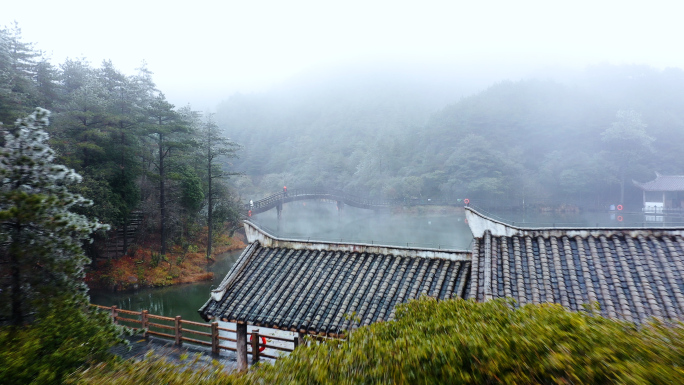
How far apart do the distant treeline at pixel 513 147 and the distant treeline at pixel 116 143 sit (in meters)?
19.3

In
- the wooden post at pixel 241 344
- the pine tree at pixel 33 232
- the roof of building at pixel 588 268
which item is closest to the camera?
the pine tree at pixel 33 232

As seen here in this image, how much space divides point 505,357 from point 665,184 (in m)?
36.8

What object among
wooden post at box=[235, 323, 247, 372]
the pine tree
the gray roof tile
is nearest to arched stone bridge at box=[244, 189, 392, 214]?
the gray roof tile

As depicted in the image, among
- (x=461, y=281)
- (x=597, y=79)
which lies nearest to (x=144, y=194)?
(x=461, y=281)

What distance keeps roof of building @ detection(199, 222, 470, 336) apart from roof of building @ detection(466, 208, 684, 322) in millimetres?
701

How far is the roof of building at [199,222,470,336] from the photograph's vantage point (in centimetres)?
638

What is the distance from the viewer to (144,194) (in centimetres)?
2245

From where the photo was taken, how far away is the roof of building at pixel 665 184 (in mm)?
26531

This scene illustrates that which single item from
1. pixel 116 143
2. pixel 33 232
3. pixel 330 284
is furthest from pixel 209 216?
pixel 33 232

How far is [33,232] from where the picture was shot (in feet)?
13.8

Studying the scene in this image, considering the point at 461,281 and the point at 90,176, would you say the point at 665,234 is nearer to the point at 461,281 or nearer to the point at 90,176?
the point at 461,281

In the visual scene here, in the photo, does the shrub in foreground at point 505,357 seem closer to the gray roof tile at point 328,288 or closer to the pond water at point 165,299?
the gray roof tile at point 328,288

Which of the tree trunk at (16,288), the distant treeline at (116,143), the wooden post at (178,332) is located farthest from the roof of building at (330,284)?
the distant treeline at (116,143)

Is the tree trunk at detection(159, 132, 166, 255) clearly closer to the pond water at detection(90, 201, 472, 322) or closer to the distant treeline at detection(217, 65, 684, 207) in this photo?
the pond water at detection(90, 201, 472, 322)
